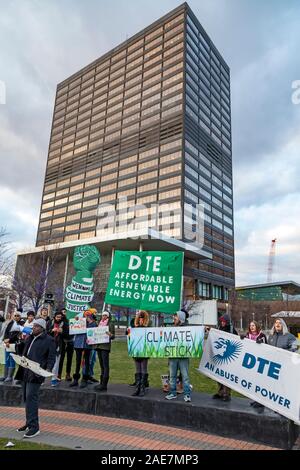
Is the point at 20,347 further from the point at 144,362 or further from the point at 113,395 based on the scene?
the point at 144,362

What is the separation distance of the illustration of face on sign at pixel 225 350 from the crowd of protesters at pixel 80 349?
287 millimetres

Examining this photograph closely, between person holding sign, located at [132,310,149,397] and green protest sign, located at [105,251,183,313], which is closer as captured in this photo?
person holding sign, located at [132,310,149,397]

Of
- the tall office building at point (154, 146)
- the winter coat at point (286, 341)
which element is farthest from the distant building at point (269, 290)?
the winter coat at point (286, 341)

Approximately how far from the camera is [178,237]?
80875mm

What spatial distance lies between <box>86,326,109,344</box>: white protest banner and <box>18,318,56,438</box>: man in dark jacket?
1.62 metres

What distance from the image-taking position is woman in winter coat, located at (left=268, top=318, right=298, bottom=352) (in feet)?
22.7

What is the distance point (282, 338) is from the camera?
7031mm

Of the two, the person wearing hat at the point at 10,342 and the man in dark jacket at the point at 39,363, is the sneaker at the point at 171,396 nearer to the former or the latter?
the man in dark jacket at the point at 39,363

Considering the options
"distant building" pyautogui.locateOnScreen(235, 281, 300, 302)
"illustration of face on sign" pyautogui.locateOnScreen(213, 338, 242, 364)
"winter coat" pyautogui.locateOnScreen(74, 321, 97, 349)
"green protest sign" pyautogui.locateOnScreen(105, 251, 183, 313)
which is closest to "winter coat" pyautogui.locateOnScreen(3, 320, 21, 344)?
"winter coat" pyautogui.locateOnScreen(74, 321, 97, 349)

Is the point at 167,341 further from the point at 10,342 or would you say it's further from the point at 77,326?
the point at 10,342

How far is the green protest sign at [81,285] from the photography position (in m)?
11.4

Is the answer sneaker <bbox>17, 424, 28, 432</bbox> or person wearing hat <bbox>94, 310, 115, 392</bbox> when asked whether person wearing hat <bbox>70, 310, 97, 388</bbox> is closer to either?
person wearing hat <bbox>94, 310, 115, 392</bbox>

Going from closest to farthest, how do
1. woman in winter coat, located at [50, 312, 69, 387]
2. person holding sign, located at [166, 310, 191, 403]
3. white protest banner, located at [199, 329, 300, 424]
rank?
1. white protest banner, located at [199, 329, 300, 424]
2. person holding sign, located at [166, 310, 191, 403]
3. woman in winter coat, located at [50, 312, 69, 387]

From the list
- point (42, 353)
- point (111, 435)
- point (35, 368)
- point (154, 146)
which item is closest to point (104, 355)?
point (42, 353)
